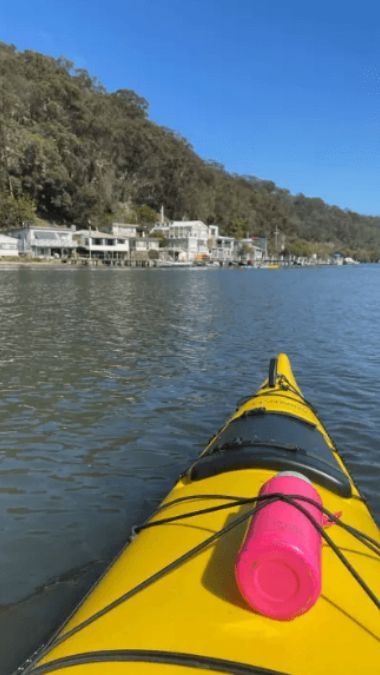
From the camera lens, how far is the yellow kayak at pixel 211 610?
1.71 m

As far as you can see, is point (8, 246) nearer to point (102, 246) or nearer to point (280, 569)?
point (102, 246)

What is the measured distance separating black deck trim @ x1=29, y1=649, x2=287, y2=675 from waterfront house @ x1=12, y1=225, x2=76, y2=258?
71685 millimetres

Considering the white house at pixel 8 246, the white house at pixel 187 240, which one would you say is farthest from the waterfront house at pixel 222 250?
the white house at pixel 8 246

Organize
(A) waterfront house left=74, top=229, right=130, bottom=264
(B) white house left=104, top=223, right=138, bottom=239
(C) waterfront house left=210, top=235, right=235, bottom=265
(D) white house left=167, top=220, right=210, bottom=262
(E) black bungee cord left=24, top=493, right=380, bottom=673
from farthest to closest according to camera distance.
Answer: (C) waterfront house left=210, top=235, right=235, bottom=265 < (D) white house left=167, top=220, right=210, bottom=262 < (B) white house left=104, top=223, right=138, bottom=239 < (A) waterfront house left=74, top=229, right=130, bottom=264 < (E) black bungee cord left=24, top=493, right=380, bottom=673

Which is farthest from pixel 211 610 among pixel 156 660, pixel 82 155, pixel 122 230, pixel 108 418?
pixel 82 155

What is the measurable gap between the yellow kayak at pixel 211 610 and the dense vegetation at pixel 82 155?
74270 millimetres

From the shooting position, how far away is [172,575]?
2174 mm

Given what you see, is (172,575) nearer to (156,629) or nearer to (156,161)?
(156,629)

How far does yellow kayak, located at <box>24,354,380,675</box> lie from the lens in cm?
171

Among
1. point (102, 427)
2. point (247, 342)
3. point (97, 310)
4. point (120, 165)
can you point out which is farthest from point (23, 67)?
point (102, 427)

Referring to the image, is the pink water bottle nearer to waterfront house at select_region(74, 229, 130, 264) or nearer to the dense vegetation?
the dense vegetation

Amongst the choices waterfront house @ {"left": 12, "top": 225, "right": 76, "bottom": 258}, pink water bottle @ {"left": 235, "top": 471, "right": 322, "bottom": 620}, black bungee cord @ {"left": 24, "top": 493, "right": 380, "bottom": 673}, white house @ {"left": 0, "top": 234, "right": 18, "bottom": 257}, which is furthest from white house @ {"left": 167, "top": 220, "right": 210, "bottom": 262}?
pink water bottle @ {"left": 235, "top": 471, "right": 322, "bottom": 620}

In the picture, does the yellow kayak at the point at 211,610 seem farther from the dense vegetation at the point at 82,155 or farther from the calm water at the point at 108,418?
the dense vegetation at the point at 82,155

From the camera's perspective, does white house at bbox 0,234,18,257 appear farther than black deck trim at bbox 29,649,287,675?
Yes
